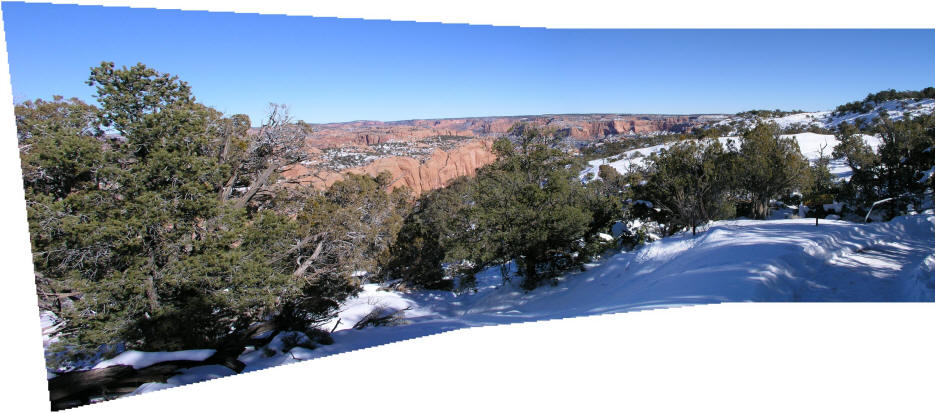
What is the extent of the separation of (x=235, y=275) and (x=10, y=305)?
102 inches

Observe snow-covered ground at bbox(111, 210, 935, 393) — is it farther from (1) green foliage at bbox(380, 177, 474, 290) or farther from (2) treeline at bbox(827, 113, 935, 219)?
(1) green foliage at bbox(380, 177, 474, 290)

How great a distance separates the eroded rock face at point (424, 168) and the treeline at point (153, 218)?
1.16 feet

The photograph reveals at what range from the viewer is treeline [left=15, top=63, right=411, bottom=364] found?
91.9 inches

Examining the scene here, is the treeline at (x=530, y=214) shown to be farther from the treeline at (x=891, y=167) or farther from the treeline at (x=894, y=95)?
the treeline at (x=891, y=167)

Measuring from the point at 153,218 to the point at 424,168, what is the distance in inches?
248

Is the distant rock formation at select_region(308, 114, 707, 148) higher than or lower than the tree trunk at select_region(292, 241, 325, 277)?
higher

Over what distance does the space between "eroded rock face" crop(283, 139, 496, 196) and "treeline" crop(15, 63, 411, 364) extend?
35 centimetres

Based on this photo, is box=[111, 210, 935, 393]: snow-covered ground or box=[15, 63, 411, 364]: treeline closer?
box=[15, 63, 411, 364]: treeline

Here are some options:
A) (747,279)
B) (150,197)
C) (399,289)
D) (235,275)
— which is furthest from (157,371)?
(399,289)

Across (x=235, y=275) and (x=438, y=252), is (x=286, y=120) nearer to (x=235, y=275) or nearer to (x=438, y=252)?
(x=235, y=275)

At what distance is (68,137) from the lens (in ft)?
7.50

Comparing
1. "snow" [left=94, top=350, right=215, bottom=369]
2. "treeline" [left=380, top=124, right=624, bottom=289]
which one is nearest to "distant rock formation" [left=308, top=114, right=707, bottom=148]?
"snow" [left=94, top=350, right=215, bottom=369]

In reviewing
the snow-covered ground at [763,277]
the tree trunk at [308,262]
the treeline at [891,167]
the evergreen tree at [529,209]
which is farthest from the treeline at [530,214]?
the treeline at [891,167]

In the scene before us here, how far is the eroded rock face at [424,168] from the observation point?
14.3ft
